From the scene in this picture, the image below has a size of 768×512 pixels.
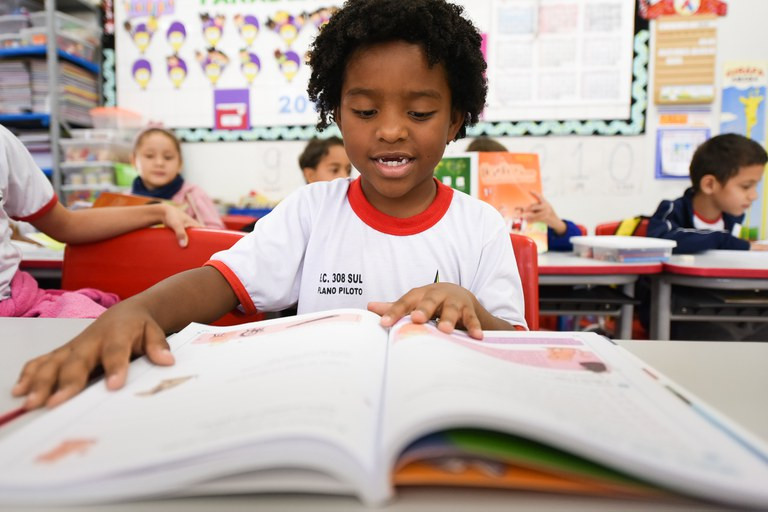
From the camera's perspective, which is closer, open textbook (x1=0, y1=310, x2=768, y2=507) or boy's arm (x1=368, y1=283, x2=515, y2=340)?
open textbook (x1=0, y1=310, x2=768, y2=507)

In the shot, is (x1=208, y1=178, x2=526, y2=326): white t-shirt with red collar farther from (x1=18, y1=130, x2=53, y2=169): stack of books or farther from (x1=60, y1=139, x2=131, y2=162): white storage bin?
(x1=18, y1=130, x2=53, y2=169): stack of books

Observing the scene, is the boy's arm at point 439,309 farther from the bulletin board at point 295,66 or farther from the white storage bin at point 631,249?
the bulletin board at point 295,66

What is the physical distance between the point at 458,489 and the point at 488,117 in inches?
108

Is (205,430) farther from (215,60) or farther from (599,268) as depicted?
(215,60)

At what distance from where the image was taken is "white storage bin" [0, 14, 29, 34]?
269 centimetres

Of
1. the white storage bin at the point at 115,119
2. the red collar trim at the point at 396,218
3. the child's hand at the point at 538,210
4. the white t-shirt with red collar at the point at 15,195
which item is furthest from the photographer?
the white storage bin at the point at 115,119

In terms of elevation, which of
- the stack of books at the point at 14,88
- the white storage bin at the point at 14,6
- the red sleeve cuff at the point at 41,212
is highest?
the white storage bin at the point at 14,6

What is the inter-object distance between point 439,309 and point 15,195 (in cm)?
92

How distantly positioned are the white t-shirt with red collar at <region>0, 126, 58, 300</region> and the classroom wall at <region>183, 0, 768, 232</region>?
1.99 m

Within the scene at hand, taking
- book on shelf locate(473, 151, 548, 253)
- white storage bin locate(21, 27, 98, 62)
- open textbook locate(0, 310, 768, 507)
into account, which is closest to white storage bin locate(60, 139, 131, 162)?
white storage bin locate(21, 27, 98, 62)

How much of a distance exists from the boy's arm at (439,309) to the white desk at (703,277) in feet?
2.96

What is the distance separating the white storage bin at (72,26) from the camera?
2.71 meters

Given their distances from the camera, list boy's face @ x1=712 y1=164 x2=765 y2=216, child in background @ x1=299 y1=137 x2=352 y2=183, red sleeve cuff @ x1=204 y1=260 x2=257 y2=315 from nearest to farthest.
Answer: red sleeve cuff @ x1=204 y1=260 x2=257 y2=315, boy's face @ x1=712 y1=164 x2=765 y2=216, child in background @ x1=299 y1=137 x2=352 y2=183

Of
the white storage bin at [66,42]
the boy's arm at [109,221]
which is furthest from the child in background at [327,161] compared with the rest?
the white storage bin at [66,42]
